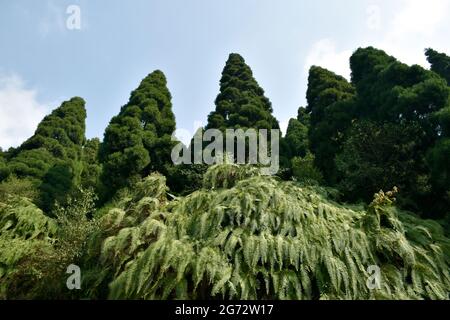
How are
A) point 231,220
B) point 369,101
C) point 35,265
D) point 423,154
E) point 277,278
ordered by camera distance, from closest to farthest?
1. point 277,278
2. point 231,220
3. point 35,265
4. point 423,154
5. point 369,101

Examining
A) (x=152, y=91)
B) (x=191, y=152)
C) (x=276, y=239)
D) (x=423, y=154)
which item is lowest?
(x=276, y=239)

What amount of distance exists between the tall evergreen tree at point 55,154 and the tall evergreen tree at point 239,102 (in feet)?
28.4

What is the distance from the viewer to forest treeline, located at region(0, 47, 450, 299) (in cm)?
670

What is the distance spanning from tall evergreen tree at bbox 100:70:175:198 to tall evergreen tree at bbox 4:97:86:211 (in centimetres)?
287

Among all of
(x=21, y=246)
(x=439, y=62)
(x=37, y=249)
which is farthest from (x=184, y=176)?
(x=439, y=62)

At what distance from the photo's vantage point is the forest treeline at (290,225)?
6703 mm

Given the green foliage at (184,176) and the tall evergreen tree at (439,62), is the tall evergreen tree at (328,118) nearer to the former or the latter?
the green foliage at (184,176)

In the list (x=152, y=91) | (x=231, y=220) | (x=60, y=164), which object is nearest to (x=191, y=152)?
(x=152, y=91)

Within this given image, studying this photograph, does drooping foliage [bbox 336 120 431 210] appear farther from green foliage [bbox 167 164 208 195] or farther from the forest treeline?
green foliage [bbox 167 164 208 195]

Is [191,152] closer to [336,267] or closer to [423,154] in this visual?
[423,154]

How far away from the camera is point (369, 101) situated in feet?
53.0

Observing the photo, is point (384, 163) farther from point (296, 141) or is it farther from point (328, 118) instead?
point (296, 141)
